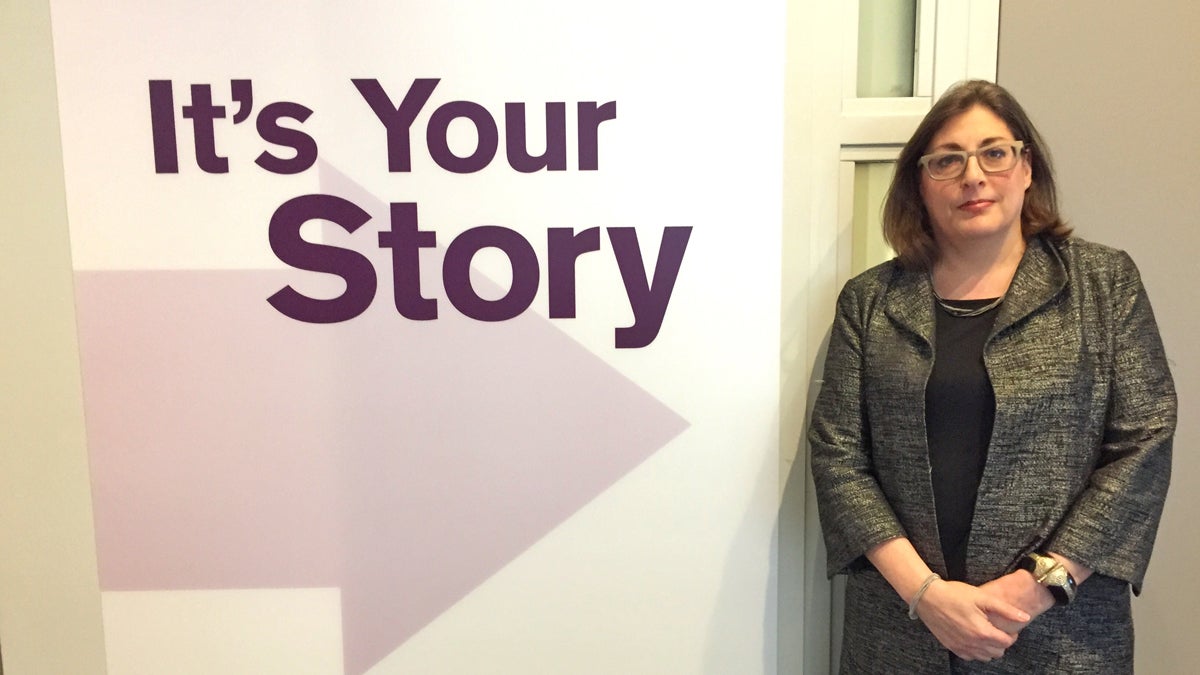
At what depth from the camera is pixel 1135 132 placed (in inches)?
59.5

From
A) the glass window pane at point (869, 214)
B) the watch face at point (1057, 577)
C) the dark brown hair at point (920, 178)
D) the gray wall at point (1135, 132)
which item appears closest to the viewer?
the watch face at point (1057, 577)

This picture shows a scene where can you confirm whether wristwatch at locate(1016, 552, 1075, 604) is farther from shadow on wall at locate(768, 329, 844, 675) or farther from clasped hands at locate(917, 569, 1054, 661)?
shadow on wall at locate(768, 329, 844, 675)

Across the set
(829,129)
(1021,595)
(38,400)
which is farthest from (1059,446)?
(38,400)

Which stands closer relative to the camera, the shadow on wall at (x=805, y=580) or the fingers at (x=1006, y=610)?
the fingers at (x=1006, y=610)

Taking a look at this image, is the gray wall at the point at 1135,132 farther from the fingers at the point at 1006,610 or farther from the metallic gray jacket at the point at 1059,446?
the fingers at the point at 1006,610

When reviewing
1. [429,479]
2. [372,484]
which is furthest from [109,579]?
[429,479]

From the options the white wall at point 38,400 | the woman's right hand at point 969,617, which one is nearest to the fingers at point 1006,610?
the woman's right hand at point 969,617

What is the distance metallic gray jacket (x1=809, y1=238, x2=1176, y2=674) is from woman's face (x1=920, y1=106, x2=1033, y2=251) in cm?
9

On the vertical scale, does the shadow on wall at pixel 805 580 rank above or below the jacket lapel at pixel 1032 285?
below

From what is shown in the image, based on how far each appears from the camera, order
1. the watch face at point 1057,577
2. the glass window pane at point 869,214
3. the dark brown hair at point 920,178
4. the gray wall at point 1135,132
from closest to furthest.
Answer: the watch face at point 1057,577
the dark brown hair at point 920,178
the gray wall at point 1135,132
the glass window pane at point 869,214

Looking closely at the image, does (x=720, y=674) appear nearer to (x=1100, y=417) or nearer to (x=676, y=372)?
(x=676, y=372)

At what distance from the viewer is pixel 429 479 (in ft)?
5.26

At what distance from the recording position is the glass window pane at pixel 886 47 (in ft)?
5.19

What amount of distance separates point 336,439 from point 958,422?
3.88ft
